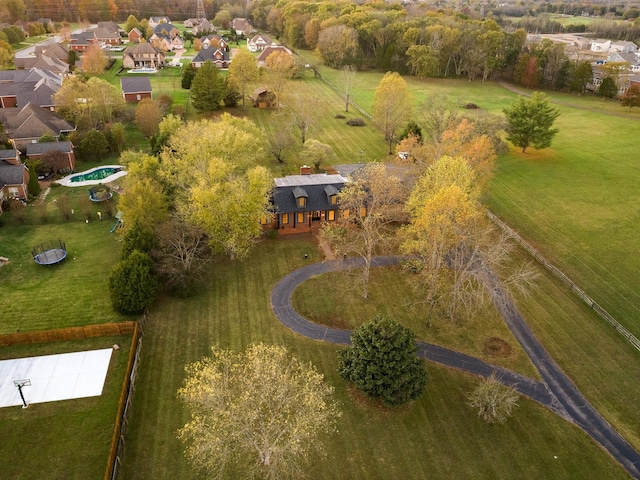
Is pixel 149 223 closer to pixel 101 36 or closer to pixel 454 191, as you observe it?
pixel 454 191

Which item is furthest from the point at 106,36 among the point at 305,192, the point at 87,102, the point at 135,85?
the point at 305,192

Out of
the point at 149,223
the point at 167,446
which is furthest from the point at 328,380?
the point at 149,223

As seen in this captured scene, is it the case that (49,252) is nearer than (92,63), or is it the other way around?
(49,252)

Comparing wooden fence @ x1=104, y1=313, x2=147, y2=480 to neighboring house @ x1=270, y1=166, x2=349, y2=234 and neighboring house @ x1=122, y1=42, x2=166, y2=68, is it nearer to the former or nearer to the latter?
neighboring house @ x1=270, y1=166, x2=349, y2=234

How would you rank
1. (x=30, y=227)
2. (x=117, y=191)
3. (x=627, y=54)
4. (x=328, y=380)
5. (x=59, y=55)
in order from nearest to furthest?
1. (x=328, y=380)
2. (x=30, y=227)
3. (x=117, y=191)
4. (x=59, y=55)
5. (x=627, y=54)

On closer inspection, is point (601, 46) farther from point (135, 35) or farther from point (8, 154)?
point (8, 154)

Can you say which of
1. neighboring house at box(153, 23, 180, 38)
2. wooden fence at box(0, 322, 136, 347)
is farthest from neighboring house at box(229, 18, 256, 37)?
wooden fence at box(0, 322, 136, 347)
